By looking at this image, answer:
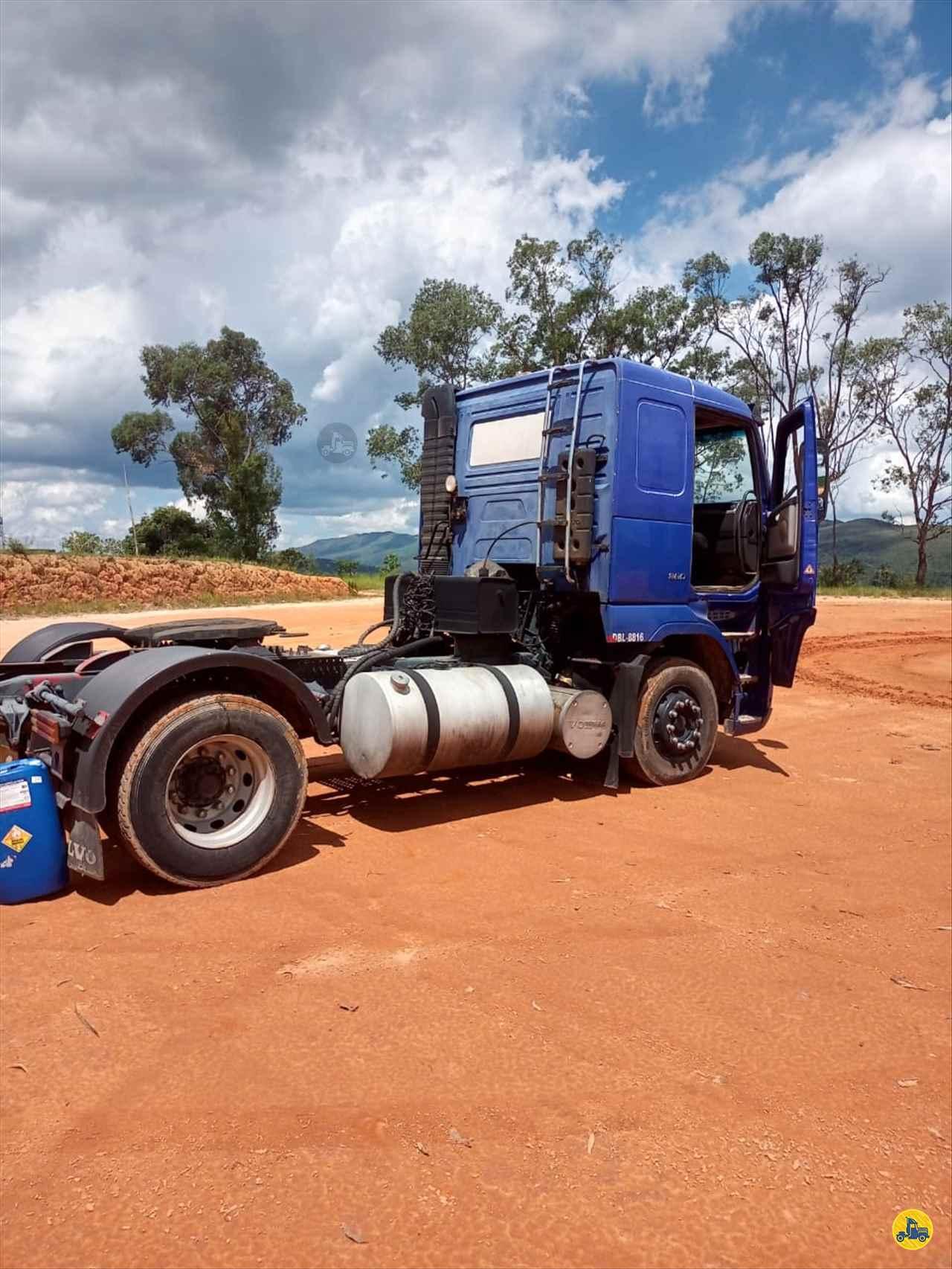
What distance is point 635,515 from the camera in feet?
19.9

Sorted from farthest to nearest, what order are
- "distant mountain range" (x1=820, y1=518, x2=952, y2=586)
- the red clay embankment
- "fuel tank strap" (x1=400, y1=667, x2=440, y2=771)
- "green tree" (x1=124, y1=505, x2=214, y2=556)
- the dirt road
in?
"distant mountain range" (x1=820, y1=518, x2=952, y2=586) < "green tree" (x1=124, y1=505, x2=214, y2=556) < the red clay embankment < "fuel tank strap" (x1=400, y1=667, x2=440, y2=771) < the dirt road

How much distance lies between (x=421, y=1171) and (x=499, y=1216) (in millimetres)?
250

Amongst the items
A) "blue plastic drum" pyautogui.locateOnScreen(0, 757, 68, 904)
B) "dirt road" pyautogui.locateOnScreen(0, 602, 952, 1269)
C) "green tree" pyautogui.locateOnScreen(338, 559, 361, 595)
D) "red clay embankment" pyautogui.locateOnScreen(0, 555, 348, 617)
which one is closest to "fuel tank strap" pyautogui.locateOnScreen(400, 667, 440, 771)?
"dirt road" pyautogui.locateOnScreen(0, 602, 952, 1269)

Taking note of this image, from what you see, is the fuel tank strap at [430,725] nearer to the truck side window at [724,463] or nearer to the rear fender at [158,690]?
the rear fender at [158,690]

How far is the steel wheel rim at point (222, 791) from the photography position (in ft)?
14.3

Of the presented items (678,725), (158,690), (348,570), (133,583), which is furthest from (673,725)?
(348,570)

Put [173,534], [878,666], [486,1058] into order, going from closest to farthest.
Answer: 1. [486,1058]
2. [878,666]
3. [173,534]

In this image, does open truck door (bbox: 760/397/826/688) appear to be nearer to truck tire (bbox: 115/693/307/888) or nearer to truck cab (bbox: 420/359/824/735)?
truck cab (bbox: 420/359/824/735)

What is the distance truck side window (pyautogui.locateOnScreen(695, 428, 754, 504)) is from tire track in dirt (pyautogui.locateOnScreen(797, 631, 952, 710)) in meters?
4.96

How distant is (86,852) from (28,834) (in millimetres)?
280

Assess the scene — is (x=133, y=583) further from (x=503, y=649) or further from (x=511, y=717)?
(x=511, y=717)

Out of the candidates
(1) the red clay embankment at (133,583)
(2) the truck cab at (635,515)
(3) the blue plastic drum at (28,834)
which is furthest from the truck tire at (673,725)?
(1) the red clay embankment at (133,583)

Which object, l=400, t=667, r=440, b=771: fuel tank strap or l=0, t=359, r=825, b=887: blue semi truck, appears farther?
l=400, t=667, r=440, b=771: fuel tank strap

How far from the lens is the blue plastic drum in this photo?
3.88 metres
